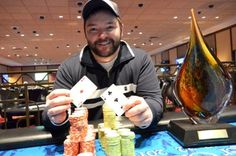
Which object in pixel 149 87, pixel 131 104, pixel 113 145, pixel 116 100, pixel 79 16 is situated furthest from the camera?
pixel 79 16

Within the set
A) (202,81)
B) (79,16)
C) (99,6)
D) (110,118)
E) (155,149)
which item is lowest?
(155,149)

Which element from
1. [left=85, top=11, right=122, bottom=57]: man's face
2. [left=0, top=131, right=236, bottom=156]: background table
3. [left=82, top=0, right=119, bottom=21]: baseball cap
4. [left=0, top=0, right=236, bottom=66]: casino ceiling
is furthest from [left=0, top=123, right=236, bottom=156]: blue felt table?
[left=0, top=0, right=236, bottom=66]: casino ceiling

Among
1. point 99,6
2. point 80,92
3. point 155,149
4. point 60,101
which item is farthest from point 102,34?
point 155,149

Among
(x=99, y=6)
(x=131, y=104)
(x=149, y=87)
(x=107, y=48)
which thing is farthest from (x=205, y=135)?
(x=99, y=6)

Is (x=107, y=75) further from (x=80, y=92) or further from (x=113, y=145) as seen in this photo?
(x=113, y=145)

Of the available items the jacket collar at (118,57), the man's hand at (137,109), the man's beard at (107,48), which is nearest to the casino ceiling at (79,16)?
the jacket collar at (118,57)

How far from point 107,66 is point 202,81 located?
543 millimetres

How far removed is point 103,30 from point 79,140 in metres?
0.61

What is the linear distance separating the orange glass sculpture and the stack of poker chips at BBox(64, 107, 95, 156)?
0.42m

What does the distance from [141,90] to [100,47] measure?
30cm

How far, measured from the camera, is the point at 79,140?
69cm

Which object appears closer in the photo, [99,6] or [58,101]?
[58,101]

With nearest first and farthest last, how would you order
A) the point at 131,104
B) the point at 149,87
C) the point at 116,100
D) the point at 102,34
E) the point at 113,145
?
1. the point at 113,145
2. the point at 131,104
3. the point at 116,100
4. the point at 102,34
5. the point at 149,87

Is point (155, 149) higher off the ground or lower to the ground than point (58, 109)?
lower
